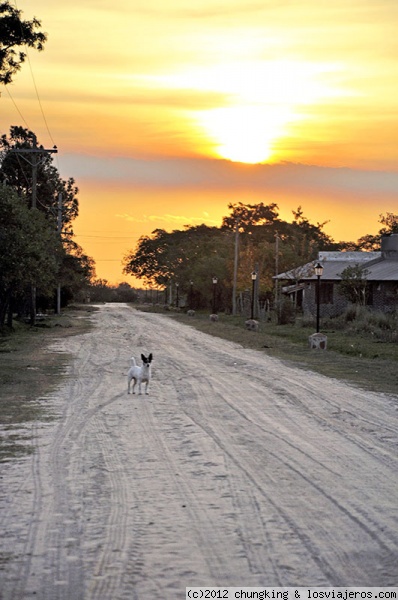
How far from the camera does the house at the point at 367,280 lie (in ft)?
203

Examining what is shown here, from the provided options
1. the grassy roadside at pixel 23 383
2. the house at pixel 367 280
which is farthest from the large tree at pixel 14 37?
the house at pixel 367 280

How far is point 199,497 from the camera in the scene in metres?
8.93

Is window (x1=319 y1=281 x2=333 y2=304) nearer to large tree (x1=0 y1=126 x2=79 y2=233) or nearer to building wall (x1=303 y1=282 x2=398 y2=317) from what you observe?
building wall (x1=303 y1=282 x2=398 y2=317)

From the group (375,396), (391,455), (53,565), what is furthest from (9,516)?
(375,396)

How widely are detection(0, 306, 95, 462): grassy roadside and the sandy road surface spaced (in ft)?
1.03

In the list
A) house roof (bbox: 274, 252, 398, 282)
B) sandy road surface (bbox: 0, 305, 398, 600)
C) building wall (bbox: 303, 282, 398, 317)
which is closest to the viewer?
sandy road surface (bbox: 0, 305, 398, 600)

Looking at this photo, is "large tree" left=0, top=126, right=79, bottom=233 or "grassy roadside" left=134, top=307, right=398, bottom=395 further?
"large tree" left=0, top=126, right=79, bottom=233

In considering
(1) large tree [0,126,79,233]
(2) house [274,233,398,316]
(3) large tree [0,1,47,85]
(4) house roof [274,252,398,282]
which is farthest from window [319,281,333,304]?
(3) large tree [0,1,47,85]

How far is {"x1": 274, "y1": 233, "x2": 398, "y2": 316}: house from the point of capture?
203 ft

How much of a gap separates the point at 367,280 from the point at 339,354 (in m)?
30.7

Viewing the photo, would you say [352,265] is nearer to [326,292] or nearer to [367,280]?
[326,292]

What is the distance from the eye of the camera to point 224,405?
1645 centimetres

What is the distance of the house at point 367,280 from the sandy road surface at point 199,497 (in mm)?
44155

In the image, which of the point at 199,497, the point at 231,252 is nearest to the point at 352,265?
the point at 231,252
